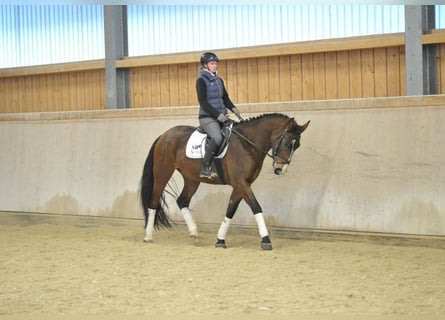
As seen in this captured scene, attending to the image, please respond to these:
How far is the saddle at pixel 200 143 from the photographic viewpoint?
25.8 feet

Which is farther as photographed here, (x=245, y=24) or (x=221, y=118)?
(x=245, y=24)

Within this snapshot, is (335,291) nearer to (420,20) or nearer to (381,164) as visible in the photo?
(381,164)

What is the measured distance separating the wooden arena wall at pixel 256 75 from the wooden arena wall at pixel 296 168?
0.99 m

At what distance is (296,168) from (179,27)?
146 inches

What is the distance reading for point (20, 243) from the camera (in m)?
8.69

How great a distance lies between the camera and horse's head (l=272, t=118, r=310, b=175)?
7.47 metres

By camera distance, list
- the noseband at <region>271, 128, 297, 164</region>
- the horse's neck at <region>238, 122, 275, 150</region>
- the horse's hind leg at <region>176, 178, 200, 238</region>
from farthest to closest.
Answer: the horse's hind leg at <region>176, 178, 200, 238</region> → the horse's neck at <region>238, 122, 275, 150</region> → the noseband at <region>271, 128, 297, 164</region>

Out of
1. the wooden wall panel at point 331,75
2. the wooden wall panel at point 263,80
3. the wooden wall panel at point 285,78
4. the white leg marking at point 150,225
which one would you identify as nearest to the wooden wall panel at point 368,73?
the wooden wall panel at point 331,75

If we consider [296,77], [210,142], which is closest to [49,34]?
[296,77]

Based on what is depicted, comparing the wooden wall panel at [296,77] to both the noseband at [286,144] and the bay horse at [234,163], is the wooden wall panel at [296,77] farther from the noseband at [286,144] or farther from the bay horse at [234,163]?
the noseband at [286,144]

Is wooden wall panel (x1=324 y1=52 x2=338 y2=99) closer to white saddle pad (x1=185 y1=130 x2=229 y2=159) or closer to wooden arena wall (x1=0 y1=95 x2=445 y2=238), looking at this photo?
wooden arena wall (x1=0 y1=95 x2=445 y2=238)

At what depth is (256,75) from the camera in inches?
403

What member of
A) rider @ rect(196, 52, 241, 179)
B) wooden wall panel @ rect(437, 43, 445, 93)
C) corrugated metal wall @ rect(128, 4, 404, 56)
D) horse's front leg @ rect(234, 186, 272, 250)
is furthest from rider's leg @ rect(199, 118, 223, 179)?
wooden wall panel @ rect(437, 43, 445, 93)

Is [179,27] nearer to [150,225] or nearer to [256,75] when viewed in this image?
[256,75]
